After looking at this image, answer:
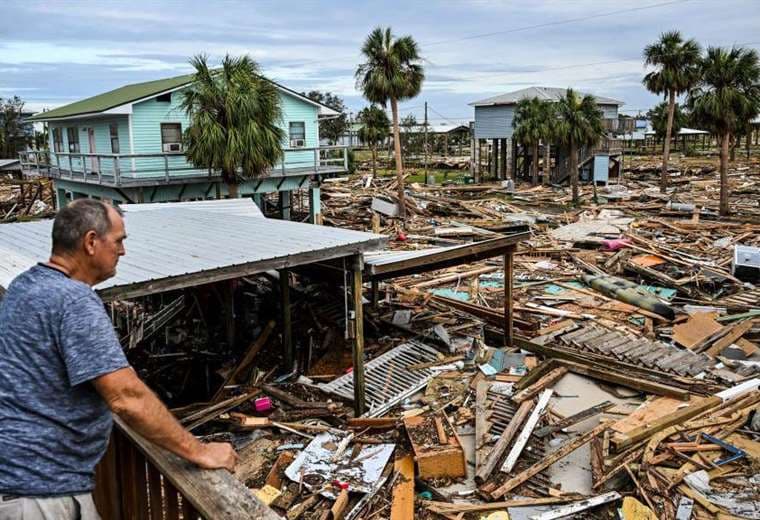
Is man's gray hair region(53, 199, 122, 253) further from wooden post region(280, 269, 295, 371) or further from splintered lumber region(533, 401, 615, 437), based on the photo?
wooden post region(280, 269, 295, 371)

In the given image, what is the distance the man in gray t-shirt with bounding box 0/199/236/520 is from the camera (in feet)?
6.94

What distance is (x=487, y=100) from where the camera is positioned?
48312 millimetres

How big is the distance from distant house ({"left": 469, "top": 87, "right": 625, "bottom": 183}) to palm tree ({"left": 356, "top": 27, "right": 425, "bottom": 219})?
18119 mm

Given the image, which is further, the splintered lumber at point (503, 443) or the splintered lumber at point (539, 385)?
the splintered lumber at point (539, 385)

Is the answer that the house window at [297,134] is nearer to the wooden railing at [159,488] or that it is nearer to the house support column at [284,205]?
the house support column at [284,205]

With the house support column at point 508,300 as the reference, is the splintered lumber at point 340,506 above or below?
below

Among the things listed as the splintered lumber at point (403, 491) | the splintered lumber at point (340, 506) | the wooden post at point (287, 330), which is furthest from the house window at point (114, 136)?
the splintered lumber at point (340, 506)

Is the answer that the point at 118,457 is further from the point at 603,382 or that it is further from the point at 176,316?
the point at 176,316

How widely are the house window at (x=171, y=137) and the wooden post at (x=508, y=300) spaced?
16956mm

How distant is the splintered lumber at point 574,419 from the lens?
8992mm

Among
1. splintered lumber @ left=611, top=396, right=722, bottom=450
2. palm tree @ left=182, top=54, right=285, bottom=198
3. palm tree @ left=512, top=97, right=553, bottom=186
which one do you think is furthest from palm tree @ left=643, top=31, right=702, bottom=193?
splintered lumber @ left=611, top=396, right=722, bottom=450

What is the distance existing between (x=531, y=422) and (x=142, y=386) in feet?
24.9

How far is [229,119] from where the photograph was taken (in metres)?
21.5

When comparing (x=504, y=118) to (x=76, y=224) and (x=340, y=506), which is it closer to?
(x=340, y=506)
